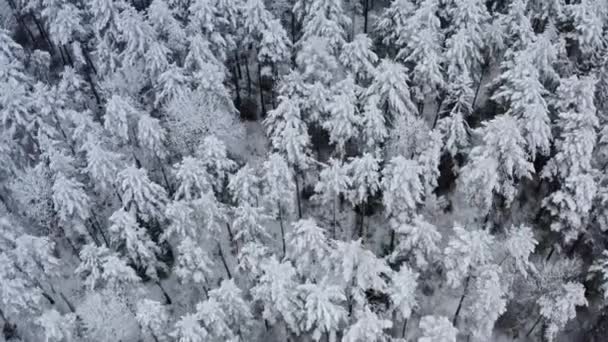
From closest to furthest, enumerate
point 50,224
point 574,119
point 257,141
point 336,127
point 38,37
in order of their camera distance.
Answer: point 574,119, point 336,127, point 50,224, point 257,141, point 38,37

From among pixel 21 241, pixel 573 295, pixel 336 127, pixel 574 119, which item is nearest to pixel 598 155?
pixel 574 119

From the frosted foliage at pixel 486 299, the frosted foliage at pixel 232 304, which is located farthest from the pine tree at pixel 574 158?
the frosted foliage at pixel 232 304

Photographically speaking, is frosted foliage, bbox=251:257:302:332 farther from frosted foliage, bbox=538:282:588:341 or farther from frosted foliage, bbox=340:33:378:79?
frosted foliage, bbox=340:33:378:79

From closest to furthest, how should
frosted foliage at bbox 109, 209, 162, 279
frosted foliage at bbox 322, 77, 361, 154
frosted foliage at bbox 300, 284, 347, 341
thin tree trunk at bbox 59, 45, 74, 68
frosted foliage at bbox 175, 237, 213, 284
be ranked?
frosted foliage at bbox 300, 284, 347, 341 < frosted foliage at bbox 175, 237, 213, 284 < frosted foliage at bbox 109, 209, 162, 279 < frosted foliage at bbox 322, 77, 361, 154 < thin tree trunk at bbox 59, 45, 74, 68

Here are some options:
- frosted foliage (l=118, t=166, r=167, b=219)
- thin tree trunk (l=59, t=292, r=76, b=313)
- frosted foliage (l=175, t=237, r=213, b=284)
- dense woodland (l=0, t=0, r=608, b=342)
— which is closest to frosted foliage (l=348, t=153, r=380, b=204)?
dense woodland (l=0, t=0, r=608, b=342)

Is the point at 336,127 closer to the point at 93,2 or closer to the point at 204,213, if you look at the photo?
the point at 204,213

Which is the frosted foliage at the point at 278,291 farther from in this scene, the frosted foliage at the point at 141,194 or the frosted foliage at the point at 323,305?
the frosted foliage at the point at 141,194
